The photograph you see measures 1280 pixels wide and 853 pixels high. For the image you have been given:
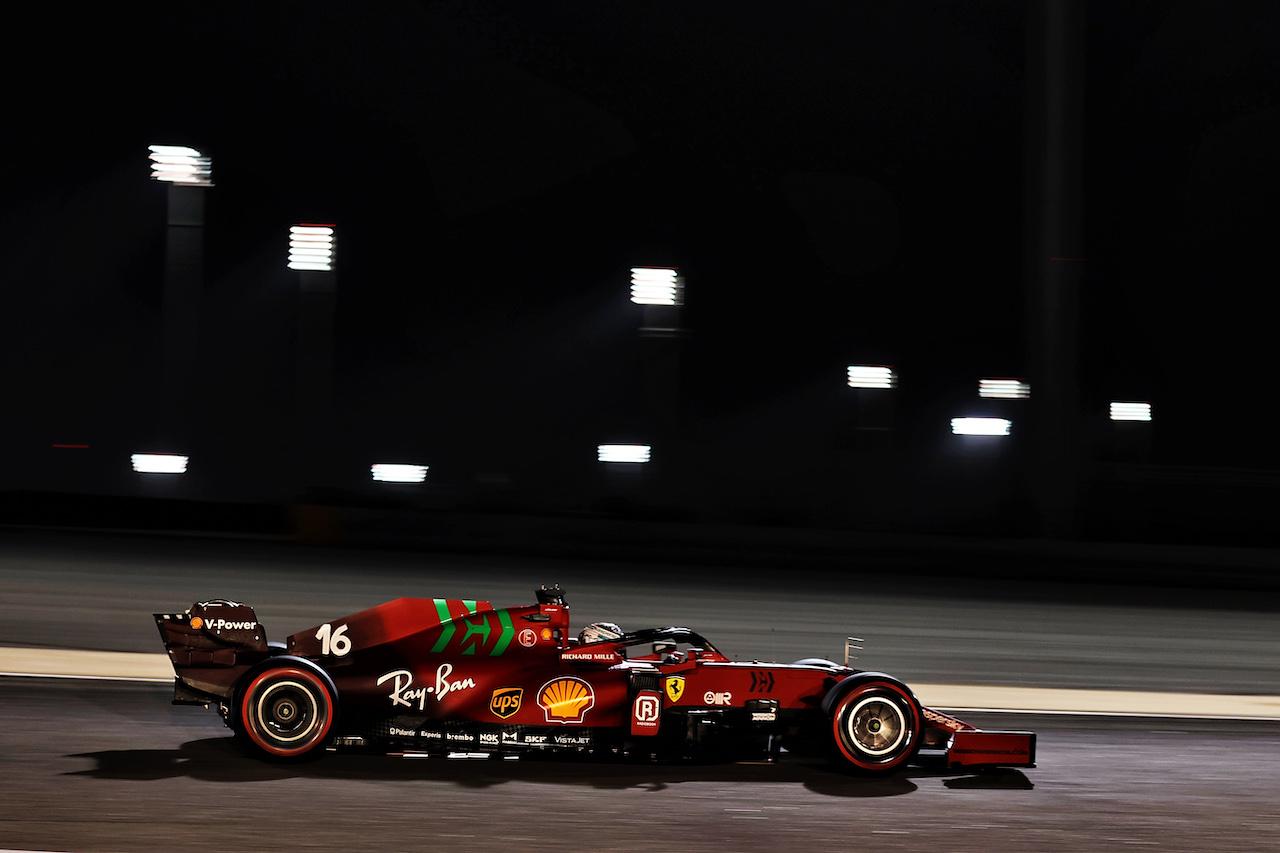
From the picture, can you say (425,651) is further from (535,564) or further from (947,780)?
(535,564)

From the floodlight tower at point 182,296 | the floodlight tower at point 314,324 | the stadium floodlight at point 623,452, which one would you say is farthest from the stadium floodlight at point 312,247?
the stadium floodlight at point 623,452

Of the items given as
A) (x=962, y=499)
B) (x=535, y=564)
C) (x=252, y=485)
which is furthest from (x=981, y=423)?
(x=252, y=485)

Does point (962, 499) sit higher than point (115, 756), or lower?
higher

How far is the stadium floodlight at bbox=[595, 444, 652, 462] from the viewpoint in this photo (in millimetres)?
20906

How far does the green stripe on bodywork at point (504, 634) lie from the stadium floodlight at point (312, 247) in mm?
16682

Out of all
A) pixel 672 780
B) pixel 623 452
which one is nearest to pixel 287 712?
pixel 672 780

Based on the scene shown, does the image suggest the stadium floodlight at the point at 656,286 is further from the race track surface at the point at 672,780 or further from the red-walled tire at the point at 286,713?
the red-walled tire at the point at 286,713

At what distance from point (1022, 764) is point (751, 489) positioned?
29898mm

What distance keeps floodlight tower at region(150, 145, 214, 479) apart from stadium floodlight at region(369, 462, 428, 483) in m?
3.28

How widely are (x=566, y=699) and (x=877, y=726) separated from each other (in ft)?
4.78

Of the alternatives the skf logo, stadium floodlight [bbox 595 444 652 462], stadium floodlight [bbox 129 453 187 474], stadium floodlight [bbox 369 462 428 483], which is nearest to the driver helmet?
the skf logo

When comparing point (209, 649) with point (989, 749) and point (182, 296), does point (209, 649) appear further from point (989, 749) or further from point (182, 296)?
point (182, 296)

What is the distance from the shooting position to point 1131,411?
32438 millimetres

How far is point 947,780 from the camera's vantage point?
6.27 meters
